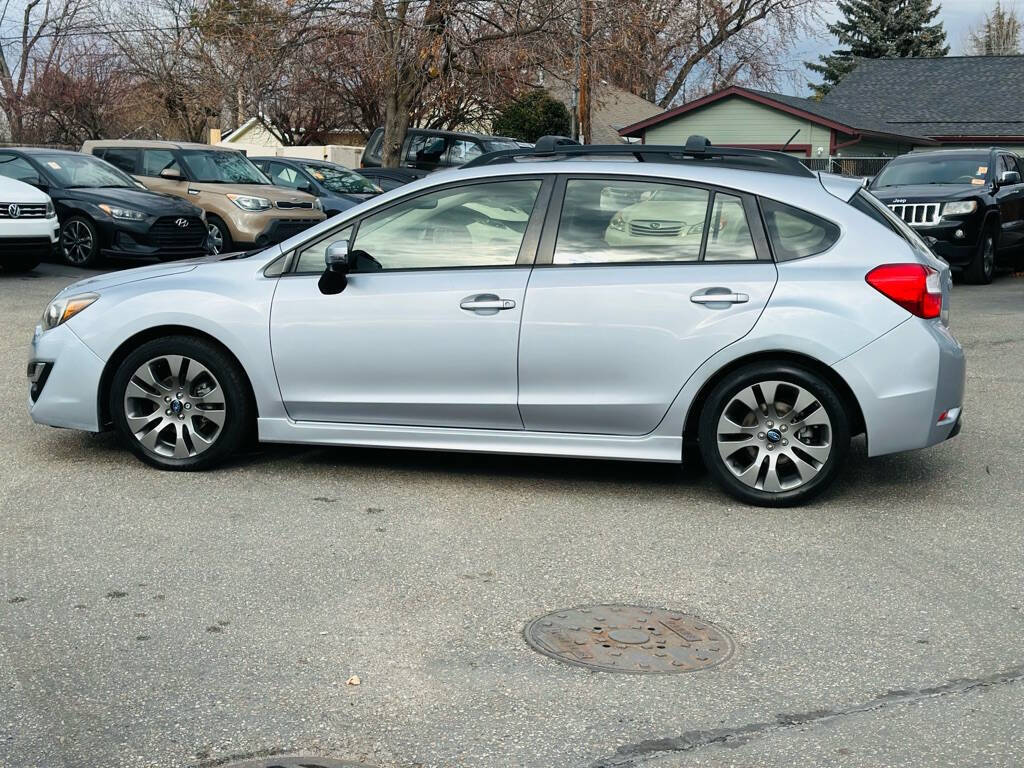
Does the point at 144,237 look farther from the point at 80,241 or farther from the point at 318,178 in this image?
the point at 318,178

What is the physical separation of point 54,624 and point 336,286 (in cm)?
253

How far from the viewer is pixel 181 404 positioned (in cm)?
698

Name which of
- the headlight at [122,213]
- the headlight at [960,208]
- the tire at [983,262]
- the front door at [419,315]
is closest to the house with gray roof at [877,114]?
the tire at [983,262]

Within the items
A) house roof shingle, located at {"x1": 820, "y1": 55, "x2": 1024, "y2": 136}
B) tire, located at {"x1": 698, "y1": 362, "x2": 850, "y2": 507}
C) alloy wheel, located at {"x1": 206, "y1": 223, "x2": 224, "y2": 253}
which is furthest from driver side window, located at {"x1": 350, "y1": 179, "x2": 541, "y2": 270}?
house roof shingle, located at {"x1": 820, "y1": 55, "x2": 1024, "y2": 136}

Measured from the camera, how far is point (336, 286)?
6.75m

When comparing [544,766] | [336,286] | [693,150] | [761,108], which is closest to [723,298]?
[693,150]

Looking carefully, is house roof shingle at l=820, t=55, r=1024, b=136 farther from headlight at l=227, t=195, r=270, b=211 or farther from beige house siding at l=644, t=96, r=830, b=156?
headlight at l=227, t=195, r=270, b=211

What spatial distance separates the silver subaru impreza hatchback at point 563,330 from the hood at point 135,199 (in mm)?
11776

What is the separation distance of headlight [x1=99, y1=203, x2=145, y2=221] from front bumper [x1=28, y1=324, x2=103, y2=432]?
1163 cm

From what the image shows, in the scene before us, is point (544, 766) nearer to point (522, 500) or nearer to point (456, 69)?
point (522, 500)

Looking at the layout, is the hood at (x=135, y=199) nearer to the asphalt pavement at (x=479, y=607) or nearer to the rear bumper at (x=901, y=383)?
the asphalt pavement at (x=479, y=607)

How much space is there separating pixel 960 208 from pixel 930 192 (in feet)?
1.93

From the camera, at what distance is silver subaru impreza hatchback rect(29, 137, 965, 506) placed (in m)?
6.35

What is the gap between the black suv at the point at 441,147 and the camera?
2695cm
